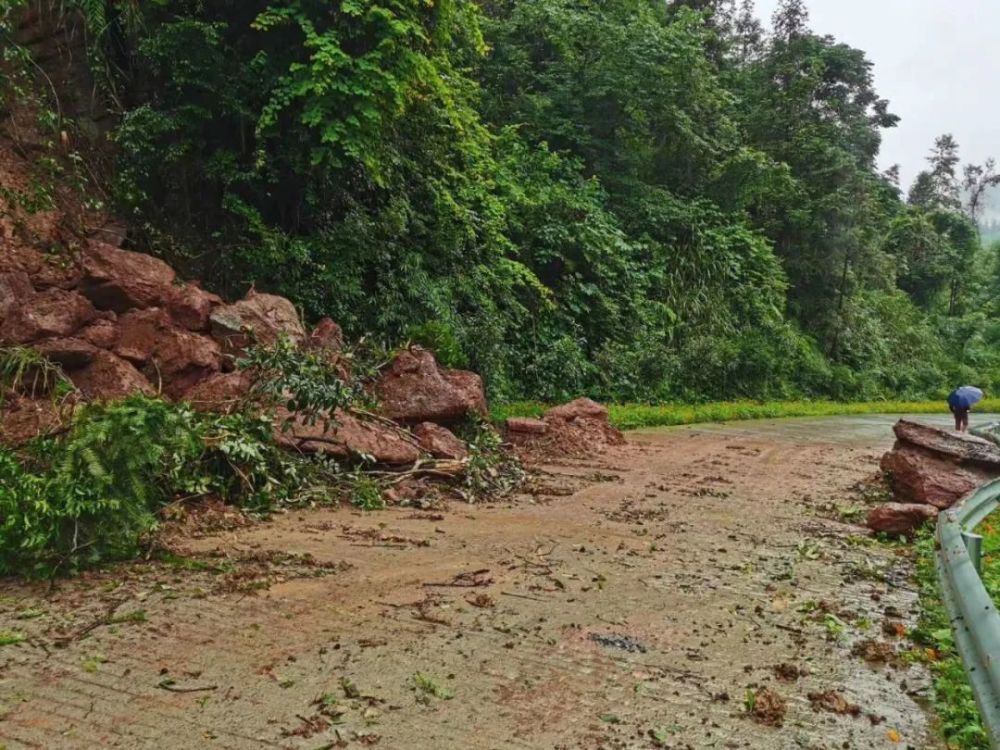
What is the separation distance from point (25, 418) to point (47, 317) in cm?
152

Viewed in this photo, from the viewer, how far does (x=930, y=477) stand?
7.97 meters

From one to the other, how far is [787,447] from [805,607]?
30.2ft

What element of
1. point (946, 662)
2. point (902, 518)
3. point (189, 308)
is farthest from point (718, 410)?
point (946, 662)

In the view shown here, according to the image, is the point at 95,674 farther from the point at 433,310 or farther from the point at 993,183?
the point at 993,183

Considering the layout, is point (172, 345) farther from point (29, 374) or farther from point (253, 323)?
point (29, 374)

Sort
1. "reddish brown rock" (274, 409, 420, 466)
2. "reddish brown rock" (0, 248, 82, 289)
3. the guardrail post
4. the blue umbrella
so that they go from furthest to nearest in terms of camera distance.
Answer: the blue umbrella → "reddish brown rock" (0, 248, 82, 289) → "reddish brown rock" (274, 409, 420, 466) → the guardrail post

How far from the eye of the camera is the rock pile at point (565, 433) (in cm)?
1072

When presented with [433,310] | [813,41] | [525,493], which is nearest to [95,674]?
[525,493]

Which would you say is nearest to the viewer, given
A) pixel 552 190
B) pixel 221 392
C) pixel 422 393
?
pixel 221 392

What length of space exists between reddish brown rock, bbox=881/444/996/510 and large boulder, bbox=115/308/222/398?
7.35 m

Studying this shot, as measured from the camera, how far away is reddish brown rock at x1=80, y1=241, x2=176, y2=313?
8.26 meters

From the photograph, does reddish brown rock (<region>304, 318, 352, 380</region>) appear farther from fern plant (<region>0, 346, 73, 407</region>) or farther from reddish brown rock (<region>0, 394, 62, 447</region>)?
reddish brown rock (<region>0, 394, 62, 447</region>)

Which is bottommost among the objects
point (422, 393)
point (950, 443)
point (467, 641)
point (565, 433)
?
point (467, 641)

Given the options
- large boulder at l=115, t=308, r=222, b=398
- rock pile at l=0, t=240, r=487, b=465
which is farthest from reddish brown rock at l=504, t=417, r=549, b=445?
large boulder at l=115, t=308, r=222, b=398
